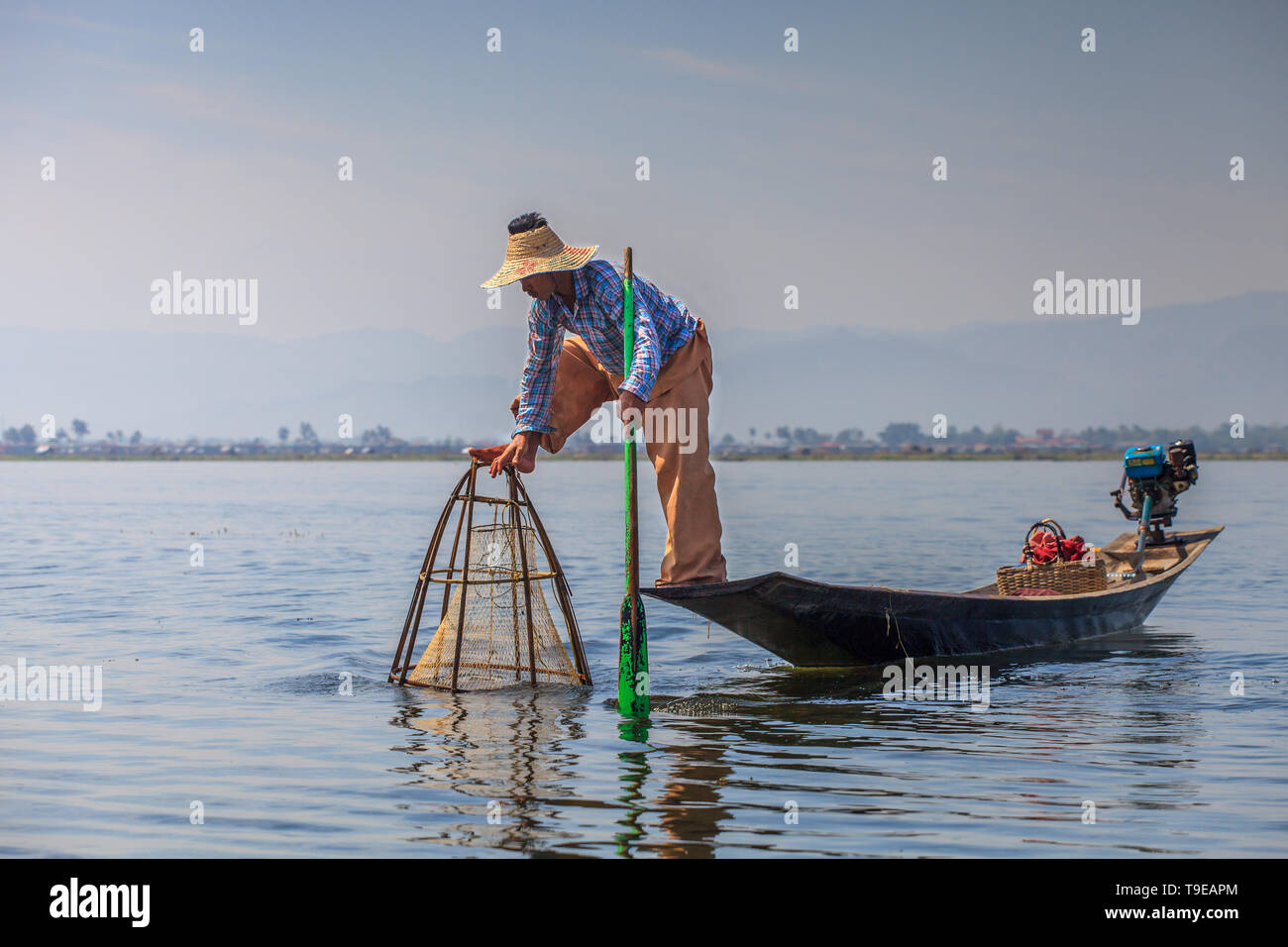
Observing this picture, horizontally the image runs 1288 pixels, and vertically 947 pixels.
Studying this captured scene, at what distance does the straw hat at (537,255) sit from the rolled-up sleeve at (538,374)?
404 millimetres

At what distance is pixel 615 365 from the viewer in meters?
7.83

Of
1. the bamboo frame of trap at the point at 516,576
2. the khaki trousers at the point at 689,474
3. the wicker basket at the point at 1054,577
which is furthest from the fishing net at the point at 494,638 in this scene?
the wicker basket at the point at 1054,577

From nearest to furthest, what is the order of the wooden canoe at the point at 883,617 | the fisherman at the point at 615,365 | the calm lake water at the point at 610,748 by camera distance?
the calm lake water at the point at 610,748
the fisherman at the point at 615,365
the wooden canoe at the point at 883,617

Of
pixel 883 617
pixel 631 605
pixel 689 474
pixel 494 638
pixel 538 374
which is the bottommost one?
pixel 494 638

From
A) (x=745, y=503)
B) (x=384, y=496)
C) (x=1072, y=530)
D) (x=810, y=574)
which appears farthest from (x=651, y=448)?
(x=384, y=496)

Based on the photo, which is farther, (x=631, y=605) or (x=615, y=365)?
(x=615, y=365)

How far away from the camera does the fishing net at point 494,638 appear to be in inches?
342

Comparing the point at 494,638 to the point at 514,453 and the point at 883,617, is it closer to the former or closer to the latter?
the point at 514,453

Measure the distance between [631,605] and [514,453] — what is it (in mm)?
1255

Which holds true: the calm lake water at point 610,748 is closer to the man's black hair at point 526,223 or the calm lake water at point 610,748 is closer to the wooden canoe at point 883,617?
the wooden canoe at point 883,617

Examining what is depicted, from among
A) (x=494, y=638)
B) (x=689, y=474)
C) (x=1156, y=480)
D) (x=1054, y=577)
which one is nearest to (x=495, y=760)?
(x=689, y=474)
